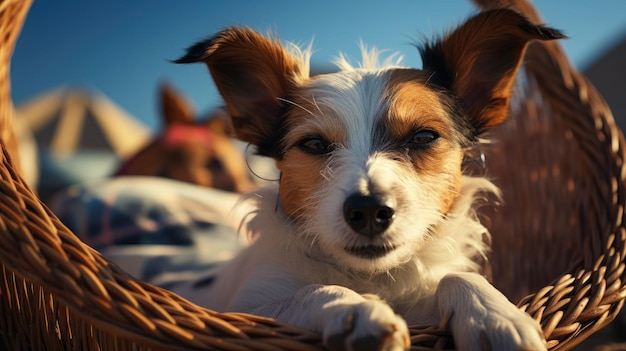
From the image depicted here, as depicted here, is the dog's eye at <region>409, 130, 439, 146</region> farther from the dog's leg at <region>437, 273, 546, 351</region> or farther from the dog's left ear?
the dog's leg at <region>437, 273, 546, 351</region>

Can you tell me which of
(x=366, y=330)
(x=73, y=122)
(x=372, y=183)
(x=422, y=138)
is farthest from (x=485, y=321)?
(x=73, y=122)

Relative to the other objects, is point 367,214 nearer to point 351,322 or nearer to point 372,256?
point 372,256

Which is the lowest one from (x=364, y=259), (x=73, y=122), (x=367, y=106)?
(x=73, y=122)

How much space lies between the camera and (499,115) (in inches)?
70.1

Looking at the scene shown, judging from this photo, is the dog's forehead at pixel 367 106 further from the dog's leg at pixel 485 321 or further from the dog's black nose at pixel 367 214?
the dog's leg at pixel 485 321

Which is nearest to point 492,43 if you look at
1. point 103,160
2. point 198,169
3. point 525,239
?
point 525,239

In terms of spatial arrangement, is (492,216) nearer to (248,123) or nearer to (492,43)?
(492,43)

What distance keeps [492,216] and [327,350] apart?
1890 millimetres

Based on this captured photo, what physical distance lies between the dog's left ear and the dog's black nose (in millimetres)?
592

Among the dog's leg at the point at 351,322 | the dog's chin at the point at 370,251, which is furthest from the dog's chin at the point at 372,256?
the dog's leg at the point at 351,322

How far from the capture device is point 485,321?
1.14 m

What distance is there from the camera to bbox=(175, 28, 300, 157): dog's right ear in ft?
5.54

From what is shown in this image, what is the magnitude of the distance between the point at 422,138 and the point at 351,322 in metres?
0.66

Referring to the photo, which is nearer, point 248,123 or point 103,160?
point 248,123
